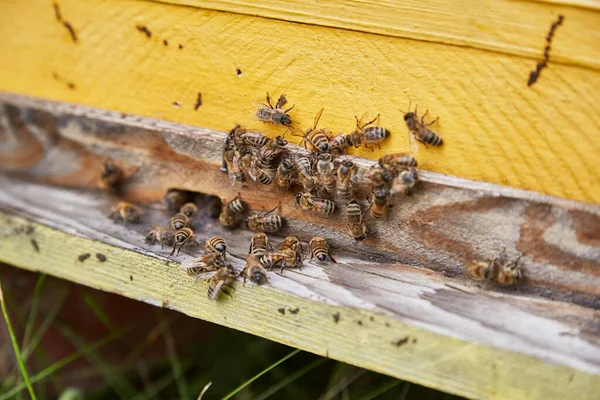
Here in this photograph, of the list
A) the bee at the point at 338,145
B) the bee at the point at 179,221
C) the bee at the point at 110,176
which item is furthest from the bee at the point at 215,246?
the bee at the point at 110,176

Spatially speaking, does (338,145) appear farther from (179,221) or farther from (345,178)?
(179,221)

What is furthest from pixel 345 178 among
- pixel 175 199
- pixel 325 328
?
pixel 175 199

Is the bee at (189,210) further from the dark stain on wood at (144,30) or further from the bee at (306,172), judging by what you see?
the dark stain on wood at (144,30)

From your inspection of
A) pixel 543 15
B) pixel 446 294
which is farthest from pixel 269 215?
pixel 543 15

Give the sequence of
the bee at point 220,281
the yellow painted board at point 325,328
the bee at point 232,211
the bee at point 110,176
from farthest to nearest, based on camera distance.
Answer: the bee at point 110,176
the bee at point 232,211
the bee at point 220,281
the yellow painted board at point 325,328

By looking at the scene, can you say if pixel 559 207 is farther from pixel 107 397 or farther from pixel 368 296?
pixel 107 397

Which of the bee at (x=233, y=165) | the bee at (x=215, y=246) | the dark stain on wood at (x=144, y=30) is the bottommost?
the bee at (x=215, y=246)
